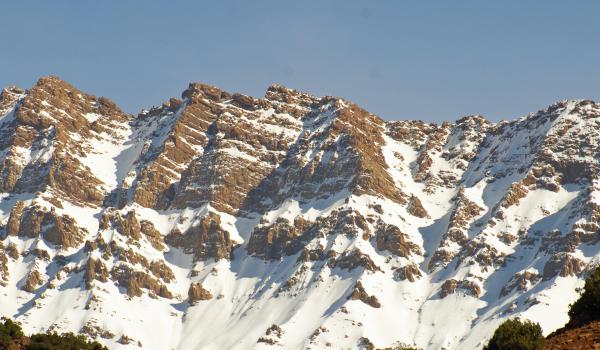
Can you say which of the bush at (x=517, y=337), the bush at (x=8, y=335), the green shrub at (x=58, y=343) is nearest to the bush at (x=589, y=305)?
the bush at (x=517, y=337)

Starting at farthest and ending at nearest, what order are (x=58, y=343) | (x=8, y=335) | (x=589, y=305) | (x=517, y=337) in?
1. (x=8, y=335)
2. (x=58, y=343)
3. (x=589, y=305)
4. (x=517, y=337)

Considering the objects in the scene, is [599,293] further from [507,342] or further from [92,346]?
[92,346]

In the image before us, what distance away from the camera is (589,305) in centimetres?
8412

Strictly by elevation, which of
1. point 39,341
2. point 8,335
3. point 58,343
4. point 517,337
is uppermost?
point 8,335

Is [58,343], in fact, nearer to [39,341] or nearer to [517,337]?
[39,341]

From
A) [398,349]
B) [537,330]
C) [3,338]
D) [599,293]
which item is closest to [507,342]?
[537,330]

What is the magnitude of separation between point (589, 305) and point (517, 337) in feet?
28.2


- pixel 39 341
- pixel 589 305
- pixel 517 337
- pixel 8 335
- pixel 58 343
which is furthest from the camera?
pixel 8 335

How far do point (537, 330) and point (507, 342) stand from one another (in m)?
2.15

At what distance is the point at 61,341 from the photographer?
142875 millimetres

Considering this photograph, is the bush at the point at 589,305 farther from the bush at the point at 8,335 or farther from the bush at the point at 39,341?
the bush at the point at 8,335

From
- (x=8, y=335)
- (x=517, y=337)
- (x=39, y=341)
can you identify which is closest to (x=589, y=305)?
(x=517, y=337)

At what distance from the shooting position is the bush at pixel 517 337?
7681 cm

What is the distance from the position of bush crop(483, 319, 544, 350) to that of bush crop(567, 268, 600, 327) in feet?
18.4
